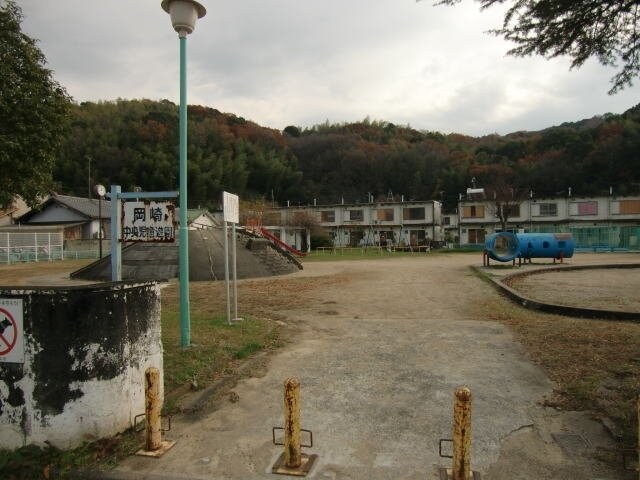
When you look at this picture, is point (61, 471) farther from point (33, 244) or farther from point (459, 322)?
point (33, 244)

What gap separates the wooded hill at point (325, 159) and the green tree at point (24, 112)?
113ft

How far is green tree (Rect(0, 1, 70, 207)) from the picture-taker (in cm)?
1415

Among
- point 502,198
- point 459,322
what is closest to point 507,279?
point 459,322

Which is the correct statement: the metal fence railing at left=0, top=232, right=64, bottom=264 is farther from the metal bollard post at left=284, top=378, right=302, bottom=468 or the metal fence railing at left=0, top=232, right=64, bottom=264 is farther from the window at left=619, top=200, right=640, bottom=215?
the window at left=619, top=200, right=640, bottom=215

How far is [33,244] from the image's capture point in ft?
107

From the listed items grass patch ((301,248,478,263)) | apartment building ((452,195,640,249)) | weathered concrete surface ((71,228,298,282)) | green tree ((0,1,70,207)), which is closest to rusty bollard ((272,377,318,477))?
weathered concrete surface ((71,228,298,282))

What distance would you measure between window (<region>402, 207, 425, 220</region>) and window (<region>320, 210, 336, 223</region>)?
795cm

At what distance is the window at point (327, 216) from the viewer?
5418 cm

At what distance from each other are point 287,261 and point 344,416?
53.5 ft

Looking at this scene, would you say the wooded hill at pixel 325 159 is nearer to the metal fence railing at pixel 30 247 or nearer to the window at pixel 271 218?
the window at pixel 271 218

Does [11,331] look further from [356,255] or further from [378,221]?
[378,221]

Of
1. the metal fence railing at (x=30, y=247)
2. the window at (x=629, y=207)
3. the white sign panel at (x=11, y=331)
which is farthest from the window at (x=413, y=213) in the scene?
the white sign panel at (x=11, y=331)

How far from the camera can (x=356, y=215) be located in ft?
176

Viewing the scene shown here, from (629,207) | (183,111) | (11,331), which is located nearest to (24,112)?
(183,111)
